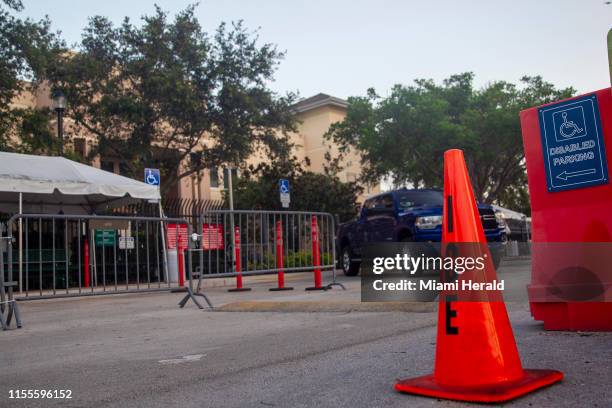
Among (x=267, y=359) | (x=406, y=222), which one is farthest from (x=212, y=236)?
(x=267, y=359)

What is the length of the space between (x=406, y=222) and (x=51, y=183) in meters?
7.24

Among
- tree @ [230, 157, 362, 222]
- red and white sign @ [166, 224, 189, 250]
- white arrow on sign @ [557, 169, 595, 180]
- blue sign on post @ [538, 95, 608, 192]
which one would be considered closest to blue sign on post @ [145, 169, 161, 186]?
red and white sign @ [166, 224, 189, 250]

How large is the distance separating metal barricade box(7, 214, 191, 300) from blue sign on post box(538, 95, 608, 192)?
640 cm

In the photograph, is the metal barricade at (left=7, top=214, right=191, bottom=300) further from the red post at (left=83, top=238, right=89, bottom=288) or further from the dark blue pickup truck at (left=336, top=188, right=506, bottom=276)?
the dark blue pickup truck at (left=336, top=188, right=506, bottom=276)

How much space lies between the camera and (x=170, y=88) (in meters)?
21.9

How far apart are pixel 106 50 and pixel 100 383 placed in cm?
2100

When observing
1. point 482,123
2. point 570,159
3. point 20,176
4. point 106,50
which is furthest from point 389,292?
point 482,123

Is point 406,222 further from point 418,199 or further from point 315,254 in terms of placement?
point 315,254

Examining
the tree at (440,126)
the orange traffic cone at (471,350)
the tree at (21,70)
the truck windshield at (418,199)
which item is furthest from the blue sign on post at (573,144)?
the tree at (440,126)

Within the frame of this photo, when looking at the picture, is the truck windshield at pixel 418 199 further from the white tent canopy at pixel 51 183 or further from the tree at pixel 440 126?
the tree at pixel 440 126

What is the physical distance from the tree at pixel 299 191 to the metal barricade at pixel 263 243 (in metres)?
13.1

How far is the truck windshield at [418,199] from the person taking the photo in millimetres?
13266

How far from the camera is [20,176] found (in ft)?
40.4

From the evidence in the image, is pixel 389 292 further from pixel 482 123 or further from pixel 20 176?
pixel 482 123
